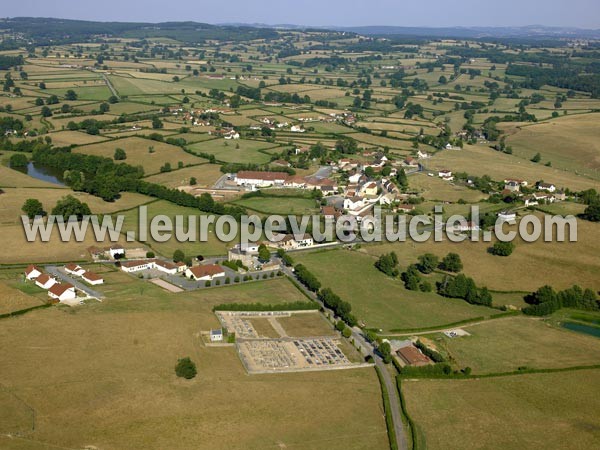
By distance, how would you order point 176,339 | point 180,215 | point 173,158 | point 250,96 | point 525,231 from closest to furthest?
point 176,339 → point 525,231 → point 180,215 → point 173,158 → point 250,96

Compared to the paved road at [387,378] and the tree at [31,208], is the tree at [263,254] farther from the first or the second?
the tree at [31,208]

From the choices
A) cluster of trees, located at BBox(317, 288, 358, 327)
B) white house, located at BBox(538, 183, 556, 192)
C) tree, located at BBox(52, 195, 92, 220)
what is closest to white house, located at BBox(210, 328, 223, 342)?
cluster of trees, located at BBox(317, 288, 358, 327)

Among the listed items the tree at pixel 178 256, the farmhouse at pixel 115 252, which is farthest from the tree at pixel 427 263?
the farmhouse at pixel 115 252

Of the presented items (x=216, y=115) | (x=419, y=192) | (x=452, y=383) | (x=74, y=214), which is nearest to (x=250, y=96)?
(x=216, y=115)

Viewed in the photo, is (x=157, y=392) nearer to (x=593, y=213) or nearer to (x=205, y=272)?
(x=205, y=272)

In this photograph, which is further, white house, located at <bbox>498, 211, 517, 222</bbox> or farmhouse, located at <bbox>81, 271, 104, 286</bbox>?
white house, located at <bbox>498, 211, 517, 222</bbox>

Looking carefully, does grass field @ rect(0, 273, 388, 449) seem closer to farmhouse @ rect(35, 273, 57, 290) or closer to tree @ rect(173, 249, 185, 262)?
farmhouse @ rect(35, 273, 57, 290)

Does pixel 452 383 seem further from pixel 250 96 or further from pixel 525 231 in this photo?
pixel 250 96
